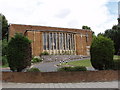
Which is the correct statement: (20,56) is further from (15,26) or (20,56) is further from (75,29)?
(75,29)

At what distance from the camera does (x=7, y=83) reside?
1363 cm

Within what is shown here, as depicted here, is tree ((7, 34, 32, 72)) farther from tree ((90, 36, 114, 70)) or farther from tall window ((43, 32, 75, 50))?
tall window ((43, 32, 75, 50))

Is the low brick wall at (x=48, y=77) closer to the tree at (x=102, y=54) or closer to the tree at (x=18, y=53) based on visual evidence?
the tree at (x=18, y=53)

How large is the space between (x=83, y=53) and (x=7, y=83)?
4480cm

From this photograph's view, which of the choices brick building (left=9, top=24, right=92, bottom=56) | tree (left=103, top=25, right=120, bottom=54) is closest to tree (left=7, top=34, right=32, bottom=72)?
brick building (left=9, top=24, right=92, bottom=56)

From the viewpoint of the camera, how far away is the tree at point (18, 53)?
14.4 m

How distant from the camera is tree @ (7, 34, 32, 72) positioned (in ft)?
47.2

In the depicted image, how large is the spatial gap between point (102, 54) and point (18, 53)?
21.1 feet

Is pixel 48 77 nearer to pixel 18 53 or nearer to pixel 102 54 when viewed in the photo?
pixel 18 53


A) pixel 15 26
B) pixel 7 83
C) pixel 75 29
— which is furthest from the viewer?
pixel 75 29

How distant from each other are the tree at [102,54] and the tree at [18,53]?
5207mm

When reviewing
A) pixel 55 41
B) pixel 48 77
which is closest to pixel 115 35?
pixel 55 41

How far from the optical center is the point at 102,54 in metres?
15.2

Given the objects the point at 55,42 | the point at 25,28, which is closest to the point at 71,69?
the point at 55,42
